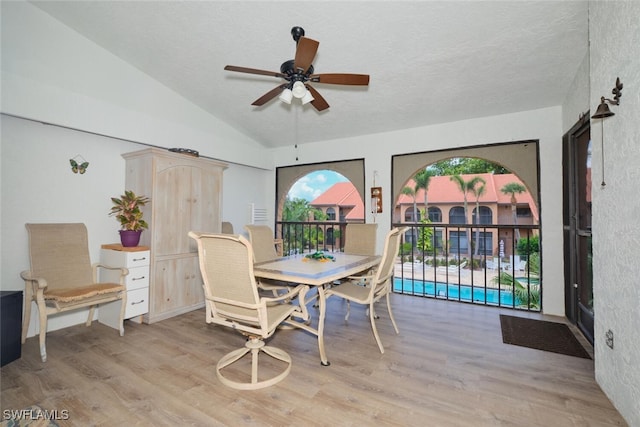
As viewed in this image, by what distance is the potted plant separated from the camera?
10.3 feet

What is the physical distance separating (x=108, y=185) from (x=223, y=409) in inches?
119

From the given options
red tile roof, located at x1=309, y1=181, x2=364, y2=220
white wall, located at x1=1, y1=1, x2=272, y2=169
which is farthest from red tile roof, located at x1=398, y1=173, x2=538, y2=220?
white wall, located at x1=1, y1=1, x2=272, y2=169

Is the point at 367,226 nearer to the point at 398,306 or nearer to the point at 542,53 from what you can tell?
the point at 398,306

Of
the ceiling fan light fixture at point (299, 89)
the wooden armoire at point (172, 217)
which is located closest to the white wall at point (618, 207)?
the ceiling fan light fixture at point (299, 89)

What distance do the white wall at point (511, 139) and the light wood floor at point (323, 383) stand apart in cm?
125

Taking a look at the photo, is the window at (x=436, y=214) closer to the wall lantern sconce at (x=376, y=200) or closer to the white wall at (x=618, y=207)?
the wall lantern sconce at (x=376, y=200)

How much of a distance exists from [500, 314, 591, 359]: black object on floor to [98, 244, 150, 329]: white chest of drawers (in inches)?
146

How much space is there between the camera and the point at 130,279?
3.06m

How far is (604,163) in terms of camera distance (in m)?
1.92

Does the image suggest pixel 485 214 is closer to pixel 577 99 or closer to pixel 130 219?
pixel 577 99

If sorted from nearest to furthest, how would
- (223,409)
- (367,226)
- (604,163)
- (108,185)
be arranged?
(223,409), (604,163), (108,185), (367,226)

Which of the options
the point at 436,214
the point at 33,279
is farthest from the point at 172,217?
the point at 436,214

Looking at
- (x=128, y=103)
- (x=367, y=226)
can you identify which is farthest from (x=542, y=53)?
(x=128, y=103)

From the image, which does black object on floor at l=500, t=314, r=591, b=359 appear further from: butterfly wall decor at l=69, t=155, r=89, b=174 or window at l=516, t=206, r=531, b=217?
window at l=516, t=206, r=531, b=217
